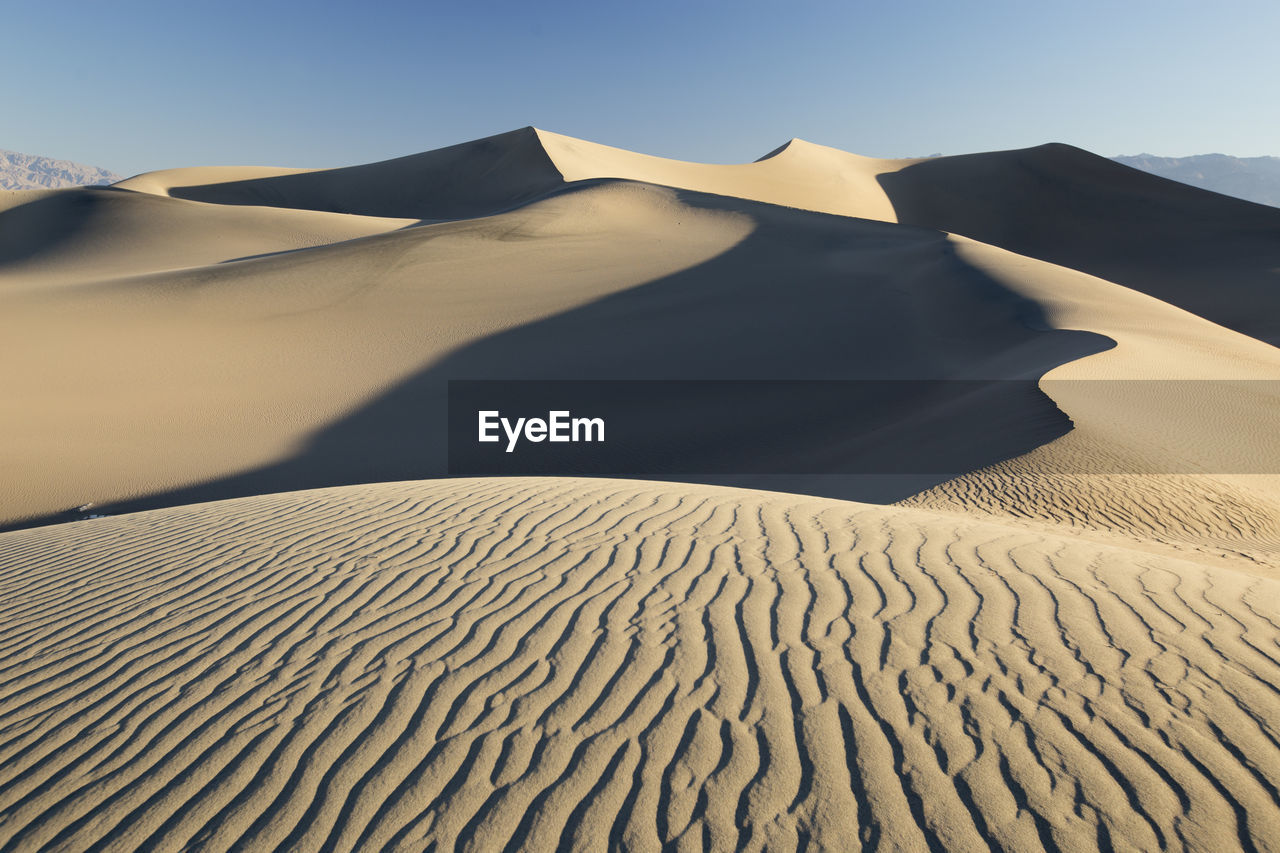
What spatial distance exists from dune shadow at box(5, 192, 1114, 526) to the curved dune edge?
17.2 ft

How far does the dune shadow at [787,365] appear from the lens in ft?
36.9

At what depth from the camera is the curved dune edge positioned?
286 cm

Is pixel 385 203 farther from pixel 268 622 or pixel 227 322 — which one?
pixel 268 622

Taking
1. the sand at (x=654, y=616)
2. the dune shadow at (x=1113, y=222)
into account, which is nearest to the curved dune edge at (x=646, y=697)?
the sand at (x=654, y=616)

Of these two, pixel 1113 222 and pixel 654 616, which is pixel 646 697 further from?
pixel 1113 222

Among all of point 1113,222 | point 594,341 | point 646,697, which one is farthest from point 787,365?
point 1113,222

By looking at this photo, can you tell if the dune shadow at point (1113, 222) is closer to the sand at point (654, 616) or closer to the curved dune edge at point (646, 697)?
the sand at point (654, 616)

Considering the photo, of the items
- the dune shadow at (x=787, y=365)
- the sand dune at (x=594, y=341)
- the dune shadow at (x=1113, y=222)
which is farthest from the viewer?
the dune shadow at (x=1113, y=222)

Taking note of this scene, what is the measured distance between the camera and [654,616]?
4273 mm

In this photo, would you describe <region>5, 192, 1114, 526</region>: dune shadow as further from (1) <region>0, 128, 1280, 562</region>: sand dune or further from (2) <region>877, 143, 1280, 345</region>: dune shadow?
(2) <region>877, 143, 1280, 345</region>: dune shadow

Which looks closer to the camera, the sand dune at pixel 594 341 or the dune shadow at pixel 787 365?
the sand dune at pixel 594 341

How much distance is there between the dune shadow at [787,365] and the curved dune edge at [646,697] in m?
5.25

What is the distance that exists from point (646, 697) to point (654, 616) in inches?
30.6

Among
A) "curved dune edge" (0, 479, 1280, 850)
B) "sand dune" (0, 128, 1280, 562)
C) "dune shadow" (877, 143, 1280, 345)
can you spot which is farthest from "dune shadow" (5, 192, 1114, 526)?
"dune shadow" (877, 143, 1280, 345)
